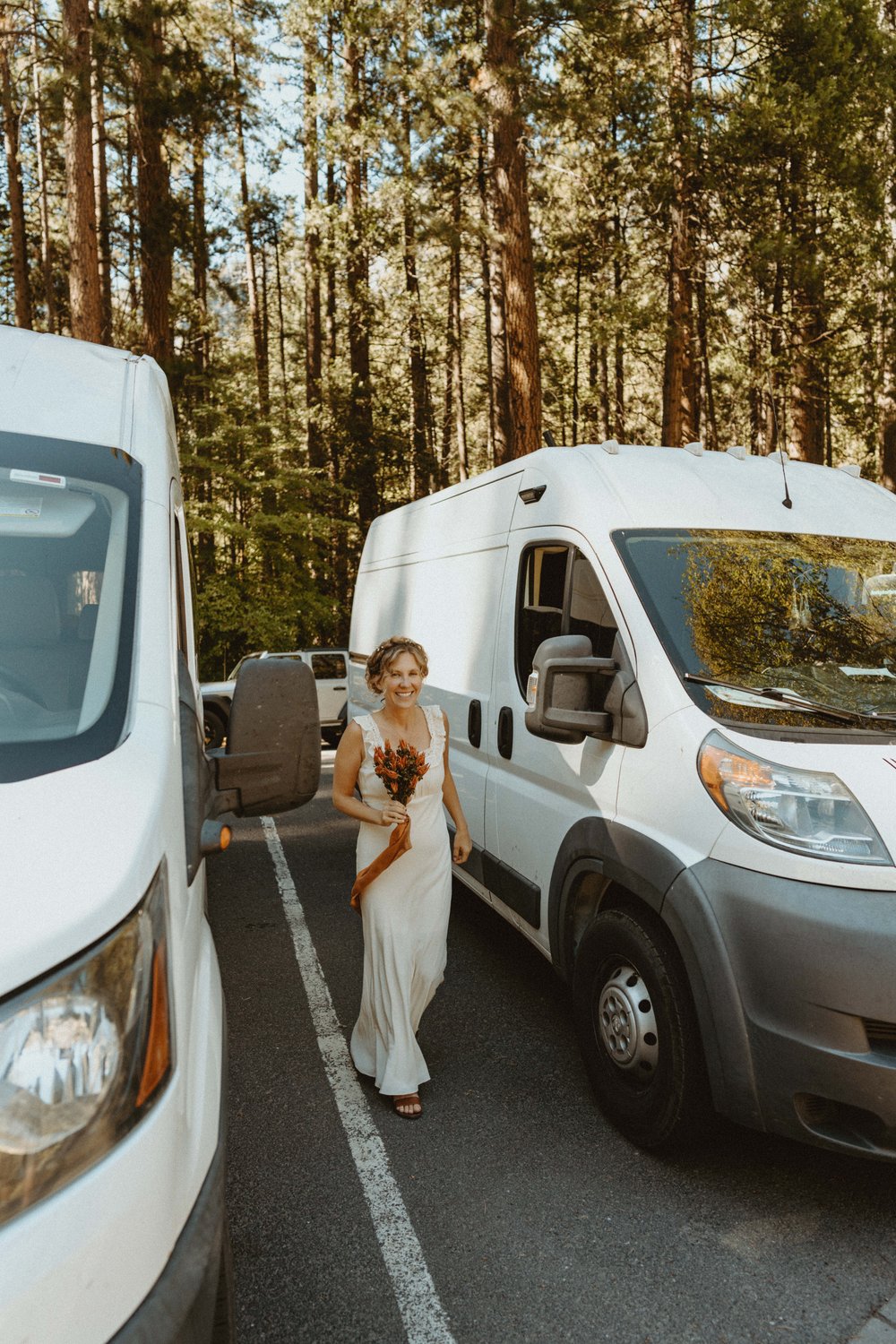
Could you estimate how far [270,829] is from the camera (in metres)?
8.63

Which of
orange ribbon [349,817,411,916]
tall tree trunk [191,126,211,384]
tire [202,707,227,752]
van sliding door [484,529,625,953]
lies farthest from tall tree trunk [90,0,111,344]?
orange ribbon [349,817,411,916]

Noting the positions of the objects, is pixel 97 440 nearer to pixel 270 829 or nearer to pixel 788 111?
pixel 270 829

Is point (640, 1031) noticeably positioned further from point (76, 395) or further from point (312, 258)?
point (312, 258)

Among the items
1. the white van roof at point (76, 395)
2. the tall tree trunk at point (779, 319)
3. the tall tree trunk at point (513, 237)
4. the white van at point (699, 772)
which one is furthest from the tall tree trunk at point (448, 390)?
the white van roof at point (76, 395)

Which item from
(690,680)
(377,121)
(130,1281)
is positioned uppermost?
(377,121)

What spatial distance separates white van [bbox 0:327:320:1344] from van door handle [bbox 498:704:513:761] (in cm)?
210

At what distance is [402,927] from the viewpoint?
3.84m

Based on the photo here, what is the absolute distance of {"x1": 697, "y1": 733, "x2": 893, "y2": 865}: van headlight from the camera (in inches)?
108

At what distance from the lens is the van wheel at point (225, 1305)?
1.72 meters

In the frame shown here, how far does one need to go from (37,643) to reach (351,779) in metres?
1.84

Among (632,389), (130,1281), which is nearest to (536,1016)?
(130,1281)

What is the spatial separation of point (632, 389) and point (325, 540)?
1975cm

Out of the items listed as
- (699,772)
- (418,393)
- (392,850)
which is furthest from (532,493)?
(418,393)

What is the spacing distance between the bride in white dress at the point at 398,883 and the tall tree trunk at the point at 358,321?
18.3 meters
